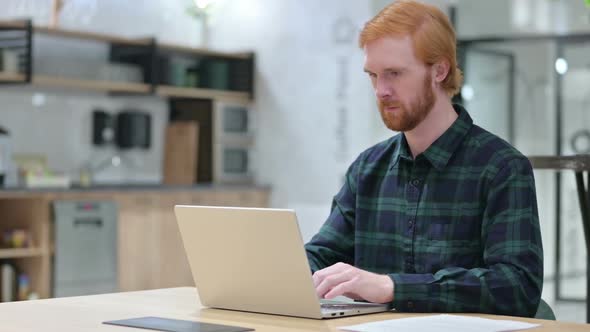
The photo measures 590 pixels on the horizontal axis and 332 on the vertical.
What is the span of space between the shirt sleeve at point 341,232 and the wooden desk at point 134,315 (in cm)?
35

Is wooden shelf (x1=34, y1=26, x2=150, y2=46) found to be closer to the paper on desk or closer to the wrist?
the wrist

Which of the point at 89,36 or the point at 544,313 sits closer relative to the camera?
the point at 544,313

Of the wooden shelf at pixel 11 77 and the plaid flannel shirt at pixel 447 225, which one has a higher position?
the wooden shelf at pixel 11 77

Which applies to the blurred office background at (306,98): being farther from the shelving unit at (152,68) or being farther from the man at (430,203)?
the man at (430,203)

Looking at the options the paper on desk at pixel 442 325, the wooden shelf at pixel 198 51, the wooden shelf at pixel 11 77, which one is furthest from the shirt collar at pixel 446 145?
the wooden shelf at pixel 198 51

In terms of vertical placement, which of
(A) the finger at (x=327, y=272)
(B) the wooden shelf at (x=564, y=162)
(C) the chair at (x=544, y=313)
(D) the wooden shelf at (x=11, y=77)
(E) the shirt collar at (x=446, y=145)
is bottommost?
(C) the chair at (x=544, y=313)

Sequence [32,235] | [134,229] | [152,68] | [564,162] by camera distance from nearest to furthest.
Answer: [564,162] → [32,235] → [134,229] → [152,68]

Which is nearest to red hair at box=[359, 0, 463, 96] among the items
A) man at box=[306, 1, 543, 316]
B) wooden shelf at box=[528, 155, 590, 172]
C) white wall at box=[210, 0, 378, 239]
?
man at box=[306, 1, 543, 316]

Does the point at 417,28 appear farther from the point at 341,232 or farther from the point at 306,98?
the point at 306,98

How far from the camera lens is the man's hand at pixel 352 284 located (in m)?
1.83

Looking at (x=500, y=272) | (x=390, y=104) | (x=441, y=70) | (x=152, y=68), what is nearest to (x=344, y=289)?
(x=500, y=272)

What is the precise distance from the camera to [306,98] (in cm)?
762

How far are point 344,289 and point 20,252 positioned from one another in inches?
182

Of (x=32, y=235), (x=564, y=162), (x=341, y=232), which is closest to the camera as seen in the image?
(x=341, y=232)
